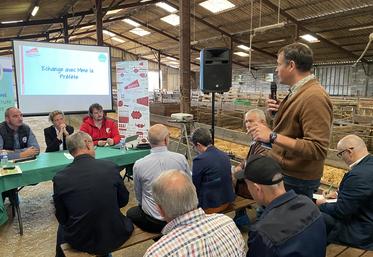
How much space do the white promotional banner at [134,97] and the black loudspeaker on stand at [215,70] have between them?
1.30 metres

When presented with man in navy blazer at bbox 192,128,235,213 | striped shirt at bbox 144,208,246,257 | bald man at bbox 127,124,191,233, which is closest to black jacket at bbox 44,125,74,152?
bald man at bbox 127,124,191,233

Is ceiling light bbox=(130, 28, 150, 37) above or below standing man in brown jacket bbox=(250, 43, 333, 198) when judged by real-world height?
above

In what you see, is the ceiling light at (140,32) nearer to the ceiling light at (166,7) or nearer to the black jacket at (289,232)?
the ceiling light at (166,7)

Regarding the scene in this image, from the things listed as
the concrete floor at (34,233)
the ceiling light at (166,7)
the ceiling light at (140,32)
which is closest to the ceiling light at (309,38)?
the ceiling light at (166,7)

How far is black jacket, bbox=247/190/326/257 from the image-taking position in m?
1.03

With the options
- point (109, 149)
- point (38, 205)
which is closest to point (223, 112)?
point (109, 149)

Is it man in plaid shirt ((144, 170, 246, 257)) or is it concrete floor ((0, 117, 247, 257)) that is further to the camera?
concrete floor ((0, 117, 247, 257))

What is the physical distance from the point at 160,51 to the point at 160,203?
2026cm

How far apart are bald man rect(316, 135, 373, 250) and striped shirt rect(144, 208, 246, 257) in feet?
3.75

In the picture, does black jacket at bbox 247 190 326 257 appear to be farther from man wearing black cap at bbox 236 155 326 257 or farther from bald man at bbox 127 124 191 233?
bald man at bbox 127 124 191 233

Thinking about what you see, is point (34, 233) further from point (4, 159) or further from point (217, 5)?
point (217, 5)

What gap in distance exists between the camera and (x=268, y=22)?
1121 cm

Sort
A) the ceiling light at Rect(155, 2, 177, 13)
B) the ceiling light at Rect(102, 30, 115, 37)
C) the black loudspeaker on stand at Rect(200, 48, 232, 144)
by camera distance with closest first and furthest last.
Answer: the black loudspeaker on stand at Rect(200, 48, 232, 144) → the ceiling light at Rect(155, 2, 177, 13) → the ceiling light at Rect(102, 30, 115, 37)

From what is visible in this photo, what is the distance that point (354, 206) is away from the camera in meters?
1.92
